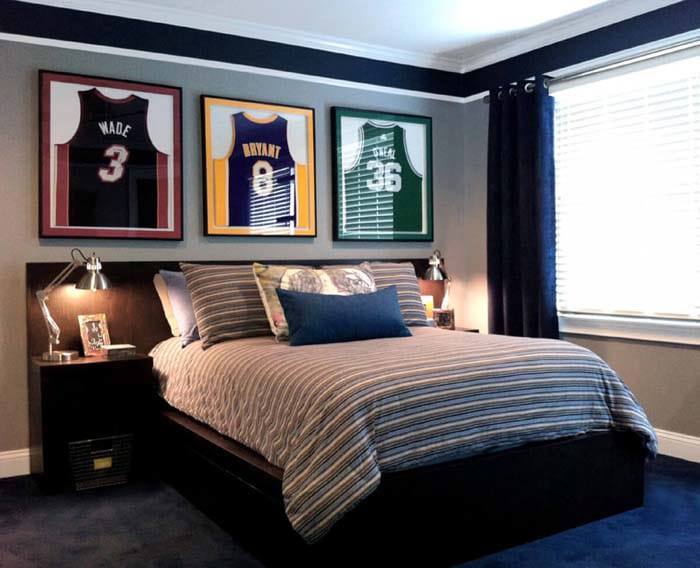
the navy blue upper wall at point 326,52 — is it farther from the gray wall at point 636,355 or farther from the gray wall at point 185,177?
the gray wall at point 636,355

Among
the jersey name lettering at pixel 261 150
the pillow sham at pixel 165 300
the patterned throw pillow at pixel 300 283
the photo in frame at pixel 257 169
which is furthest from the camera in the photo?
the jersey name lettering at pixel 261 150

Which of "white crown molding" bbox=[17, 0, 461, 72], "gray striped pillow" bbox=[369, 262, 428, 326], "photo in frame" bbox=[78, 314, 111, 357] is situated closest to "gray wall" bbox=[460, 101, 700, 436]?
"white crown molding" bbox=[17, 0, 461, 72]

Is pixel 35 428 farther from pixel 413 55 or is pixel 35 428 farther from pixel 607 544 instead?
pixel 413 55

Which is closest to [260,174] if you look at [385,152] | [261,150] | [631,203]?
[261,150]

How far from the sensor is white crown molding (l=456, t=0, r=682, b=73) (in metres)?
4.00

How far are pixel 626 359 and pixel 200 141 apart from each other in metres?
2.77

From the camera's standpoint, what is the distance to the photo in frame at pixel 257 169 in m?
4.28

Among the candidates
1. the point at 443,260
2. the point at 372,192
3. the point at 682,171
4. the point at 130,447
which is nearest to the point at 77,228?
the point at 130,447

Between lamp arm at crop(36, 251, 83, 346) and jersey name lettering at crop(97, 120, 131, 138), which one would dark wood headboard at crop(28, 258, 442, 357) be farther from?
jersey name lettering at crop(97, 120, 131, 138)

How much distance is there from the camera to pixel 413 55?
196 inches

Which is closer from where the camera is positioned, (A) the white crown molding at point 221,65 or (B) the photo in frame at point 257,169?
(A) the white crown molding at point 221,65

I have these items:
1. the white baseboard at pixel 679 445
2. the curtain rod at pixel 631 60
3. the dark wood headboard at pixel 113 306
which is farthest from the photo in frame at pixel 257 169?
the white baseboard at pixel 679 445

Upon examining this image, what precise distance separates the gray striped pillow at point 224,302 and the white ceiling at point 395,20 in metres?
1.44

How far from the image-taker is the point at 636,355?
4.13 metres
